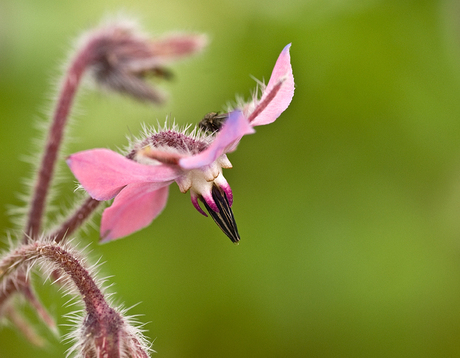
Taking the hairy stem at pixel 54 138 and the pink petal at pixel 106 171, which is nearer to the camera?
the pink petal at pixel 106 171

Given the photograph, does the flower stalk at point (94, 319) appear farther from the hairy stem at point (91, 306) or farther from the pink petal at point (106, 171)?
the pink petal at point (106, 171)

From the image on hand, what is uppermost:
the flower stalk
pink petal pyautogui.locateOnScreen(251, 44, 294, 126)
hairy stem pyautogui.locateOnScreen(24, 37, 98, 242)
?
hairy stem pyautogui.locateOnScreen(24, 37, 98, 242)

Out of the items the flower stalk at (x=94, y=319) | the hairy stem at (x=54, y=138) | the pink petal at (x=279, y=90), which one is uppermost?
the hairy stem at (x=54, y=138)

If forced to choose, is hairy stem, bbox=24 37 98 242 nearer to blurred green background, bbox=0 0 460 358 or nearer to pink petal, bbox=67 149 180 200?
pink petal, bbox=67 149 180 200

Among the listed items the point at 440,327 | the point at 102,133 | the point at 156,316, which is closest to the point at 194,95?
the point at 102,133

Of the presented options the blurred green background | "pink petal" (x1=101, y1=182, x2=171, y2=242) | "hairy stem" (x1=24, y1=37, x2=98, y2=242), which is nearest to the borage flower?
"pink petal" (x1=101, y1=182, x2=171, y2=242)

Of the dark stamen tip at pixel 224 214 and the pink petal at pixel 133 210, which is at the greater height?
the pink petal at pixel 133 210

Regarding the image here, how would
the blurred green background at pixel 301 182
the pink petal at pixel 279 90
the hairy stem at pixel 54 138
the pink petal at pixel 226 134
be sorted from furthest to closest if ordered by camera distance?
1. the blurred green background at pixel 301 182
2. the hairy stem at pixel 54 138
3. the pink petal at pixel 279 90
4. the pink petal at pixel 226 134

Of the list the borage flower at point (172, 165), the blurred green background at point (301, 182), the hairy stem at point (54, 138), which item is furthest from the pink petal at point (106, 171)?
the blurred green background at point (301, 182)
